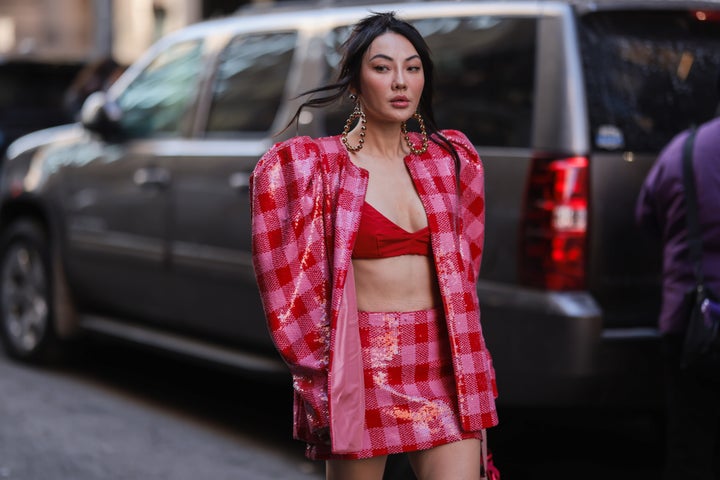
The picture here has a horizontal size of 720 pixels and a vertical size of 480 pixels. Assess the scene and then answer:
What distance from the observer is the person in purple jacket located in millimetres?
4223

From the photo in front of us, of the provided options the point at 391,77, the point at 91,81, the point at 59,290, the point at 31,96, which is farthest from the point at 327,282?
the point at 31,96

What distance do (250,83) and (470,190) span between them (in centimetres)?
300

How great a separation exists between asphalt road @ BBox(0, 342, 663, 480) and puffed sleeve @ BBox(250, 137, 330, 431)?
1415mm

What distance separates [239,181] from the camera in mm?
5801

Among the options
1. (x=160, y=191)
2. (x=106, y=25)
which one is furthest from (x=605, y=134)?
(x=106, y=25)

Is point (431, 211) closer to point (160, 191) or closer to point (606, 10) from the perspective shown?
point (606, 10)

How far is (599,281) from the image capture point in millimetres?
4641

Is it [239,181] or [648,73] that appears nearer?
[648,73]

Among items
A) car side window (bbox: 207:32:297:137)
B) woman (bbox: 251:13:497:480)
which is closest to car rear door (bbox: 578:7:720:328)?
woman (bbox: 251:13:497:480)

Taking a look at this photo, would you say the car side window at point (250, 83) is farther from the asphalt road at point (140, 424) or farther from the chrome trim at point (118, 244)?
the asphalt road at point (140, 424)

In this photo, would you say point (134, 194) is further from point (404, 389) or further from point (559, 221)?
point (404, 389)

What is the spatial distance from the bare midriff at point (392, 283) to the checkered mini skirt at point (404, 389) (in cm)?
2

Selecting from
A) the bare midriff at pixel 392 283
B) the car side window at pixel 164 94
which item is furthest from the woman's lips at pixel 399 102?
the car side window at pixel 164 94

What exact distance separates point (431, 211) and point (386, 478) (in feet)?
4.92
